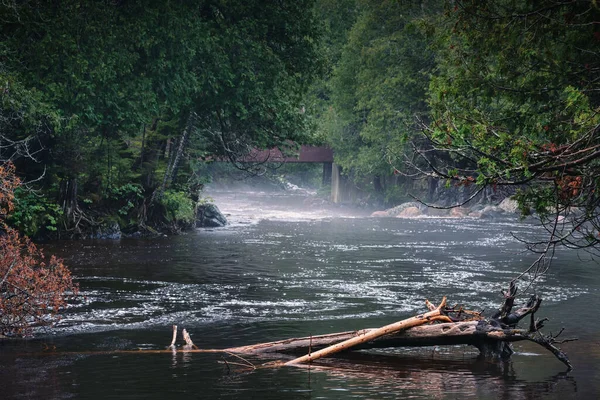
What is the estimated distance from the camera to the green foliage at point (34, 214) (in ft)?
89.1

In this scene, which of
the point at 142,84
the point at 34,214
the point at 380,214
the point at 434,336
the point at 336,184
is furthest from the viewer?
the point at 336,184

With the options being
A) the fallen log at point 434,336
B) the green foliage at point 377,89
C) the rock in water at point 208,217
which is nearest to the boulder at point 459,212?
the green foliage at point 377,89

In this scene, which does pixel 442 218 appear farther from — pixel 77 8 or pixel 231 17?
pixel 77 8

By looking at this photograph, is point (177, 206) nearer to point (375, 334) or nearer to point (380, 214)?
point (380, 214)

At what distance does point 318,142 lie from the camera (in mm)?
35188

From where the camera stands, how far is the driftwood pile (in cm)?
1174

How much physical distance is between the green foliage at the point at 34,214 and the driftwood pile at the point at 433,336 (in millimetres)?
16439

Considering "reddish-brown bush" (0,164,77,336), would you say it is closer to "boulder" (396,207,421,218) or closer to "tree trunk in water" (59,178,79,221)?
"tree trunk in water" (59,178,79,221)

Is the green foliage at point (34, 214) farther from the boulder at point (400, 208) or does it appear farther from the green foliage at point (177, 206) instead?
the boulder at point (400, 208)

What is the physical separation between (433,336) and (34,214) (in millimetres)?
19834

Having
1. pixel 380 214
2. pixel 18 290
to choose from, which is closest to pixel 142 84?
pixel 18 290

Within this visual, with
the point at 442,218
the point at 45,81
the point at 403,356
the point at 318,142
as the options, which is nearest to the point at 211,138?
the point at 318,142

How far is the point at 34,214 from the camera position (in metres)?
28.1

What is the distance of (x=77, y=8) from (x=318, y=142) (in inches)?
530
